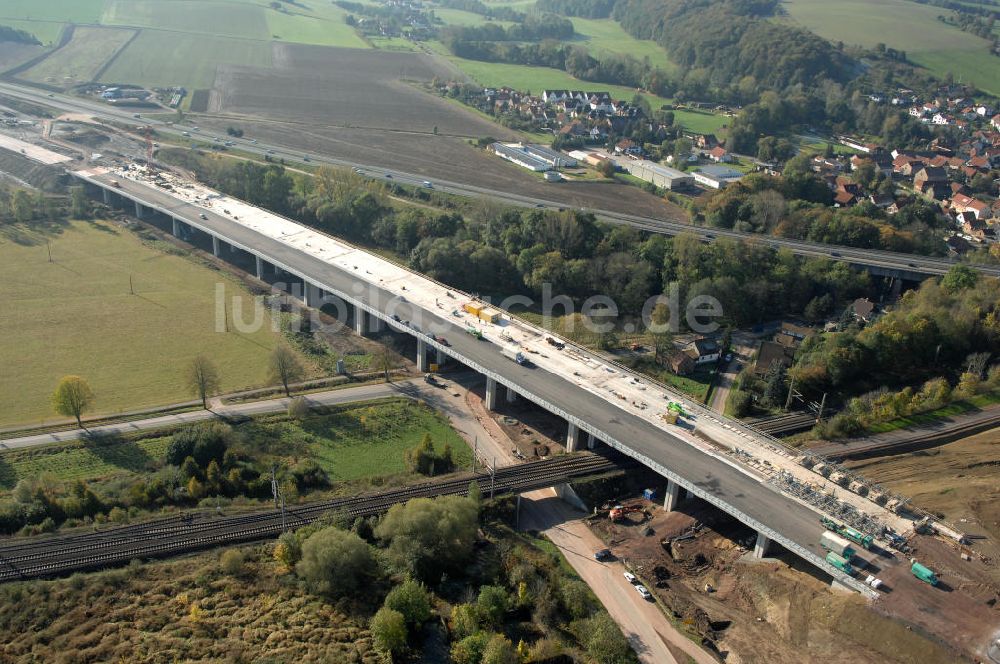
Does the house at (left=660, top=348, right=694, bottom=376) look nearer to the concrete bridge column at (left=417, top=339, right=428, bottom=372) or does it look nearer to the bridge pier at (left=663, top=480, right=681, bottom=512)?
the bridge pier at (left=663, top=480, right=681, bottom=512)

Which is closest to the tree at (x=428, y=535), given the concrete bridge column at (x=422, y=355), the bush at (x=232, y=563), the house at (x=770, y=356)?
the bush at (x=232, y=563)

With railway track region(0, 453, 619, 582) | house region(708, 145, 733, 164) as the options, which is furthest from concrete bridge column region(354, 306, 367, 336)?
house region(708, 145, 733, 164)

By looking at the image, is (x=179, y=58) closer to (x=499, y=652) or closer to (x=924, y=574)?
(x=499, y=652)

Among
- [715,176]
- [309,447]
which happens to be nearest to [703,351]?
[309,447]

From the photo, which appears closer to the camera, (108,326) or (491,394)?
(491,394)

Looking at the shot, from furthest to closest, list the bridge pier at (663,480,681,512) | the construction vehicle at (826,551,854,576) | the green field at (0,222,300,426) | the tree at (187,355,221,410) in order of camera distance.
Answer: the green field at (0,222,300,426), the tree at (187,355,221,410), the bridge pier at (663,480,681,512), the construction vehicle at (826,551,854,576)

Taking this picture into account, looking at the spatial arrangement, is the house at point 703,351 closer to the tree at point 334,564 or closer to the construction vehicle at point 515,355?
the construction vehicle at point 515,355

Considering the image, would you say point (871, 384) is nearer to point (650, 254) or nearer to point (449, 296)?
point (650, 254)
